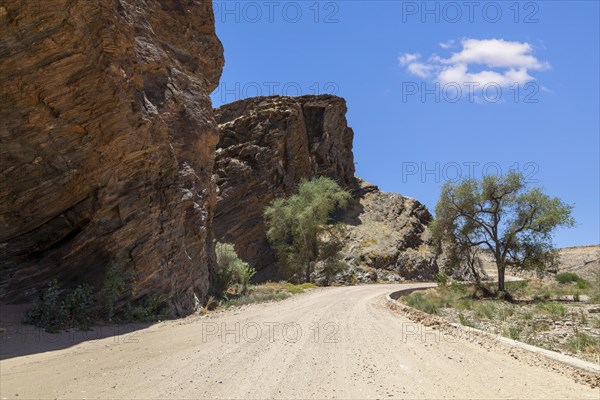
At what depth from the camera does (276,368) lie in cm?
730

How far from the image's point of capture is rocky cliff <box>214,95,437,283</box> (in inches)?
1941

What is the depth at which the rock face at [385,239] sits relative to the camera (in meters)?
49.4

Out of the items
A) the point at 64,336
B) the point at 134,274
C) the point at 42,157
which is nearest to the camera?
the point at 64,336

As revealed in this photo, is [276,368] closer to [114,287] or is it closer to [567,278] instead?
[114,287]

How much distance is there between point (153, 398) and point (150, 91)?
15.9 metres

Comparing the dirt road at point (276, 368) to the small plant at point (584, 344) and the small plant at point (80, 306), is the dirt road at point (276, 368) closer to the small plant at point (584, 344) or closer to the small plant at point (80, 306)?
the small plant at point (80, 306)

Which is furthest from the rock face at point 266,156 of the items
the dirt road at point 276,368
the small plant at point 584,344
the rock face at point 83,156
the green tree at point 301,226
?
the small plant at point 584,344

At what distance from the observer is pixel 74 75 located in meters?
14.2

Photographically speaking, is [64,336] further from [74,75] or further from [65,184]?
[74,75]

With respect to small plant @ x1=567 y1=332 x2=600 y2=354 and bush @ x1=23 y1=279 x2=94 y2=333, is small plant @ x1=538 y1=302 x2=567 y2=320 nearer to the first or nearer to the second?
small plant @ x1=567 y1=332 x2=600 y2=354

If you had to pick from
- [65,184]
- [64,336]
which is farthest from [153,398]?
[65,184]

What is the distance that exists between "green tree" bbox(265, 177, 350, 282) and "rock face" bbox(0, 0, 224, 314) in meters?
26.6

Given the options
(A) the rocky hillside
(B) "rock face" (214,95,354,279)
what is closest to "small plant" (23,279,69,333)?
(B) "rock face" (214,95,354,279)

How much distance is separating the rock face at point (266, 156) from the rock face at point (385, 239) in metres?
5.83
